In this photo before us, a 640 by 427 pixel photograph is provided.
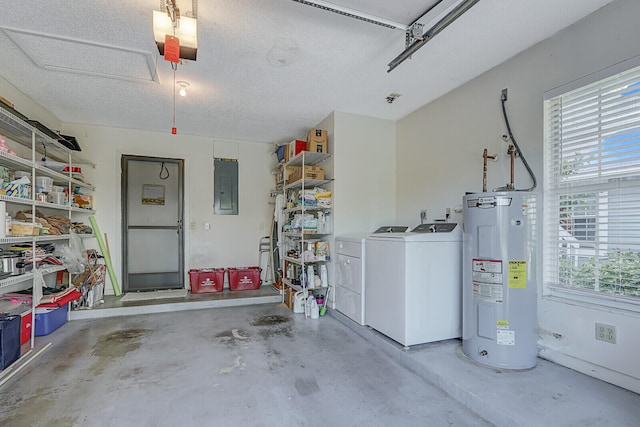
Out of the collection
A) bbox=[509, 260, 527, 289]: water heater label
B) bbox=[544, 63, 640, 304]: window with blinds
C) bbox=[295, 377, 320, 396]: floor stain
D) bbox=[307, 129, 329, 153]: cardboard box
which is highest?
bbox=[307, 129, 329, 153]: cardboard box

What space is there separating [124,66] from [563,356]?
180 inches

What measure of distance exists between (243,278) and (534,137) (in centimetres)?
437

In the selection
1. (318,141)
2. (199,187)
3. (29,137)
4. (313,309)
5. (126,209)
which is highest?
(318,141)

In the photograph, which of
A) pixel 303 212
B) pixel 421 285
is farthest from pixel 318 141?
pixel 421 285

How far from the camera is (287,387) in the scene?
7.54 feet

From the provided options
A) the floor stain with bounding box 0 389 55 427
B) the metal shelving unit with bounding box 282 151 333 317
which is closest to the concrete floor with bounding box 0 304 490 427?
the floor stain with bounding box 0 389 55 427

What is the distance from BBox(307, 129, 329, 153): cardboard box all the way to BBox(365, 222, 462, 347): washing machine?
1654 millimetres

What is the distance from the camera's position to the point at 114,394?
7.18 ft

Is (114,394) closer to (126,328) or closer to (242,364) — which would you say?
(242,364)

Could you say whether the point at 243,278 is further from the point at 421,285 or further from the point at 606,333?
the point at 606,333

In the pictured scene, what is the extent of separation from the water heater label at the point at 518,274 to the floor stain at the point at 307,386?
168 centimetres

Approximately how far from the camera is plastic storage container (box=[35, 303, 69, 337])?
330 centimetres

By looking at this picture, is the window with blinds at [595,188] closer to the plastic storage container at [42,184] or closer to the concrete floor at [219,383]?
the concrete floor at [219,383]

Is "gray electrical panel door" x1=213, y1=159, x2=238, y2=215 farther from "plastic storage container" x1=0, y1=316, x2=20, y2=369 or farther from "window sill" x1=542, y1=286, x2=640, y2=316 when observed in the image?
"window sill" x1=542, y1=286, x2=640, y2=316
